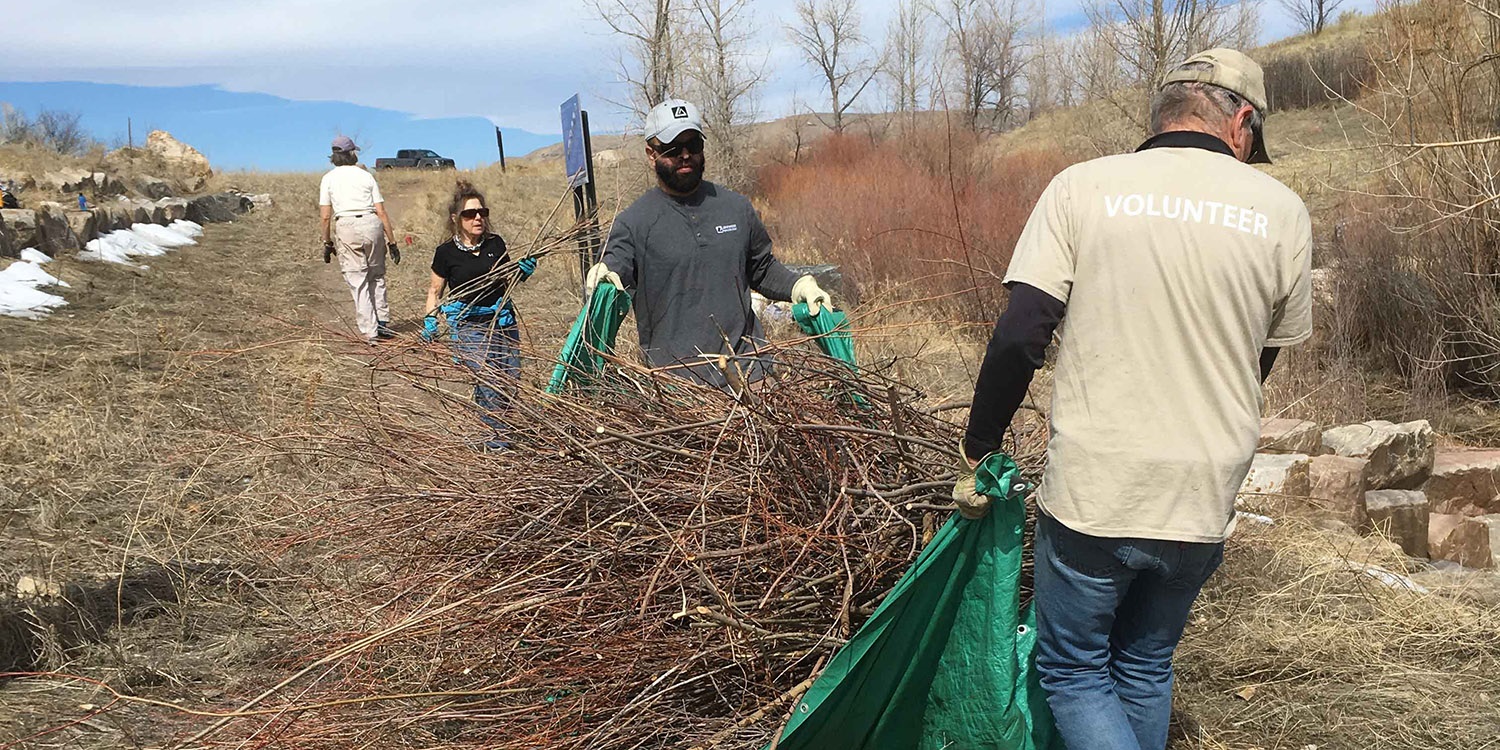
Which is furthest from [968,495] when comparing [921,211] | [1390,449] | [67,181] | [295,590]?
[67,181]

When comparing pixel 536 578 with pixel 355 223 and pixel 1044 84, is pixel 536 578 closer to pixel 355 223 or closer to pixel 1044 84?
pixel 355 223

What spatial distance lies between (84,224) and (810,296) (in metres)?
12.2

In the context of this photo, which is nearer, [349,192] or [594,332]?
[594,332]

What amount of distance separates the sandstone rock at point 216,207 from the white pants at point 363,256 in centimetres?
1369

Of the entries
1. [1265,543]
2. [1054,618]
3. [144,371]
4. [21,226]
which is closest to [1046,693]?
[1054,618]

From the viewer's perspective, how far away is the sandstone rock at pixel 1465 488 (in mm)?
5250

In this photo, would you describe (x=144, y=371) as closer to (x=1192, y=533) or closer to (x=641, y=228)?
(x=641, y=228)

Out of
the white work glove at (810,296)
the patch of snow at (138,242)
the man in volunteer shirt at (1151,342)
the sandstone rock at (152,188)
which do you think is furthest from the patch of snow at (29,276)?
the sandstone rock at (152,188)

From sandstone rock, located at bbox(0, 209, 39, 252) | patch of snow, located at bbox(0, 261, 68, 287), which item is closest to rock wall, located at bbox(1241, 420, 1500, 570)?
patch of snow, located at bbox(0, 261, 68, 287)

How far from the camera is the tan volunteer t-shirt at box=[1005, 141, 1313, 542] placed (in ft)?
5.45

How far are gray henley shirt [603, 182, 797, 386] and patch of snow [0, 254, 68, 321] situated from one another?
720 cm

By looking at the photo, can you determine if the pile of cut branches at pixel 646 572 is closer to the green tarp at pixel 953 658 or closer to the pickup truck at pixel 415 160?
the green tarp at pixel 953 658

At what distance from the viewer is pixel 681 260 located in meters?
3.22

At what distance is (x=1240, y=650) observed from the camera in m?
3.12
